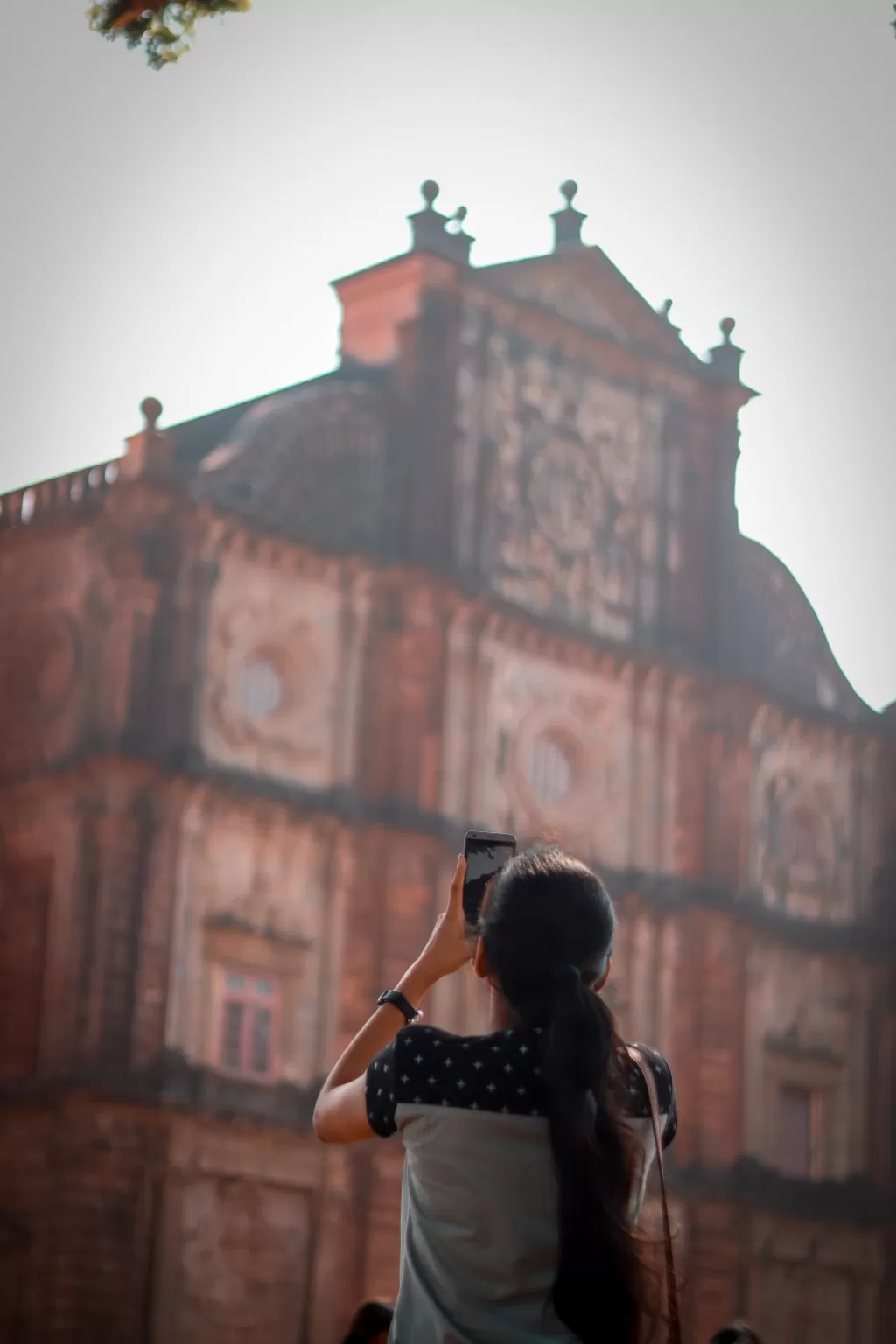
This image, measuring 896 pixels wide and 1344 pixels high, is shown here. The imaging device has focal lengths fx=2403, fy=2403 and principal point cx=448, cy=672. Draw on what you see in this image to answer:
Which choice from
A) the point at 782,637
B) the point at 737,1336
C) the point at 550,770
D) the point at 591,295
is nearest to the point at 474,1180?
the point at 737,1336

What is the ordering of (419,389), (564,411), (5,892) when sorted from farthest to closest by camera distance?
(564,411) → (419,389) → (5,892)

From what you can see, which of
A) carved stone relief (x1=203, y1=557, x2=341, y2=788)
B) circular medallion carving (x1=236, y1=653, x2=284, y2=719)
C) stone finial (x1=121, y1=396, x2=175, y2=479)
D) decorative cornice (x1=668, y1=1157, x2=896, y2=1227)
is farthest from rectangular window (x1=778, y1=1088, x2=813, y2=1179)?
stone finial (x1=121, y1=396, x2=175, y2=479)

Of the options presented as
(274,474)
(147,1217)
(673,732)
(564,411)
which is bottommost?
(147,1217)

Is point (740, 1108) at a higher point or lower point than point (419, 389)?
lower

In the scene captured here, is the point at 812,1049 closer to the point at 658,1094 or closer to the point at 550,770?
the point at 550,770

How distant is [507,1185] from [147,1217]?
812 inches

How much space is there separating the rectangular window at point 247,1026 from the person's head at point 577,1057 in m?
21.5

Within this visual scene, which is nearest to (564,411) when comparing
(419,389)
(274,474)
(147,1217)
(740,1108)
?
(419,389)

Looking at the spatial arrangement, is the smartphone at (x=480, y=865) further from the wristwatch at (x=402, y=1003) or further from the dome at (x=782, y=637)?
the dome at (x=782, y=637)

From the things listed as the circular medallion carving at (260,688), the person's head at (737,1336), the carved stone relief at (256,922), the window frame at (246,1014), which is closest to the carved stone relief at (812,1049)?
the carved stone relief at (256,922)

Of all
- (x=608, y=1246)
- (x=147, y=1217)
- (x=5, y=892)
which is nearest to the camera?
(x=608, y=1246)

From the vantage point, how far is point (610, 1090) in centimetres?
383

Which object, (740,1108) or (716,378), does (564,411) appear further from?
(740,1108)

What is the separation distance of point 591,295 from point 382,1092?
90.2 ft
